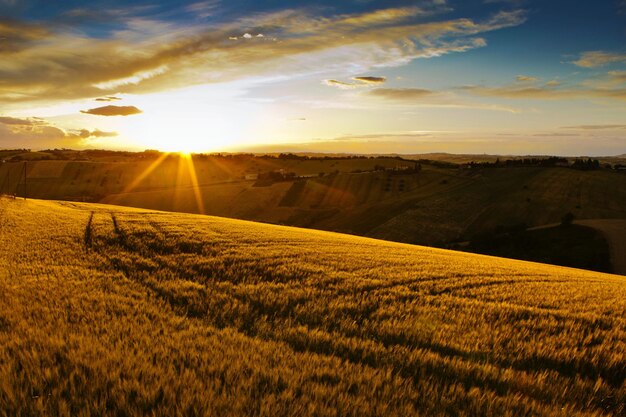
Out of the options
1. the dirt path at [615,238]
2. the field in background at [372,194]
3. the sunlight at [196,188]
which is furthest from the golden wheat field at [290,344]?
the sunlight at [196,188]

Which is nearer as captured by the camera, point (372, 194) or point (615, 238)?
point (615, 238)

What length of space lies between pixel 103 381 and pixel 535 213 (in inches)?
4582

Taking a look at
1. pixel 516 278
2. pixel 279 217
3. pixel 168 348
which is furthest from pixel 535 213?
pixel 168 348

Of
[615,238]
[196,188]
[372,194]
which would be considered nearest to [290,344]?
[615,238]

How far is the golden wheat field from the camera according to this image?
441 cm

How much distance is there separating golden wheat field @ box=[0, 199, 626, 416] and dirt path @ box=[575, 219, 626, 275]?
63329 mm

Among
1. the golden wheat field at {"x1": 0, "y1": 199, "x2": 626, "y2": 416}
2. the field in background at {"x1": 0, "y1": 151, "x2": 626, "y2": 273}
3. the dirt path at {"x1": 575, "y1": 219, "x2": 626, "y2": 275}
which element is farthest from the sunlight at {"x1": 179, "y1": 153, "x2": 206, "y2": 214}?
the golden wheat field at {"x1": 0, "y1": 199, "x2": 626, "y2": 416}

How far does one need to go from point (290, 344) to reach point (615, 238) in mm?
87212

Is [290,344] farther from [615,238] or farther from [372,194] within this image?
[372,194]

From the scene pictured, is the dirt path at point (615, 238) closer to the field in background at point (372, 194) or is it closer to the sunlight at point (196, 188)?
the field in background at point (372, 194)

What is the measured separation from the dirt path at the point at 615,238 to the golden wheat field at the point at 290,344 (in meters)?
63.3

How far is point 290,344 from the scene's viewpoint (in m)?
6.70

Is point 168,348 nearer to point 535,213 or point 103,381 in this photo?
point 103,381

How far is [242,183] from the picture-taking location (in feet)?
529
